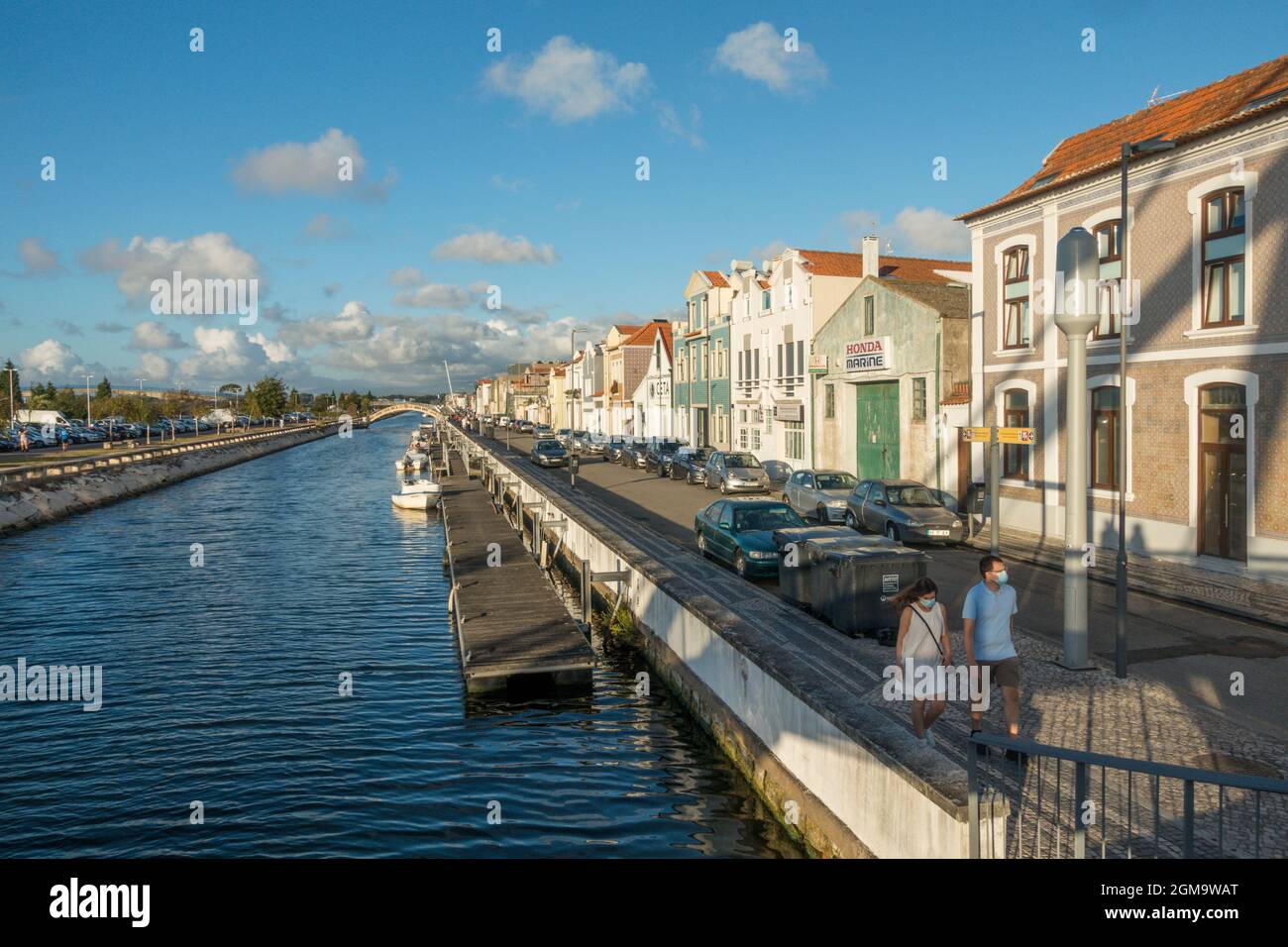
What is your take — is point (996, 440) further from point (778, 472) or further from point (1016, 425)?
point (778, 472)

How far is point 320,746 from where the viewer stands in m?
14.2

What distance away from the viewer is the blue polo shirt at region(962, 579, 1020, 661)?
938cm

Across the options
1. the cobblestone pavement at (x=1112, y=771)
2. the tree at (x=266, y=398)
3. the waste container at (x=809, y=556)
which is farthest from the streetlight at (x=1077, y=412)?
the tree at (x=266, y=398)

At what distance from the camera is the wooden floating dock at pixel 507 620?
16.6 meters

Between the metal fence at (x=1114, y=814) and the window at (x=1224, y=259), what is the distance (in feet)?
47.3

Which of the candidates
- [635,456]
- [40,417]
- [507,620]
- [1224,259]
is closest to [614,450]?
[635,456]

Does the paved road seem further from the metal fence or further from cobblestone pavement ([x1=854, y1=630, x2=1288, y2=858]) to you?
the metal fence

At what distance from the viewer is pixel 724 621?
13.0m

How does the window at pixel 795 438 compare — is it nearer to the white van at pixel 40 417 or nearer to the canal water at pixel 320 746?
the canal water at pixel 320 746

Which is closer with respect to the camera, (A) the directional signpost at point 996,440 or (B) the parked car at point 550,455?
(A) the directional signpost at point 996,440

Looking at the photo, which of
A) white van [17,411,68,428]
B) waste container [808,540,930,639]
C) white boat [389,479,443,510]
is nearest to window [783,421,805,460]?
white boat [389,479,443,510]

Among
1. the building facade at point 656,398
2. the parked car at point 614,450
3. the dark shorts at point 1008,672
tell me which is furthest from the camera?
the building facade at point 656,398
